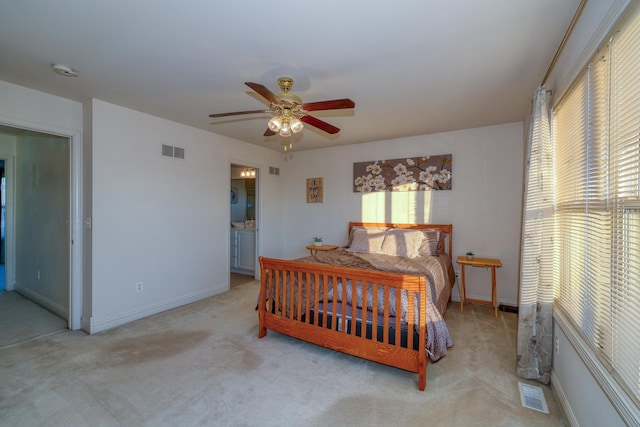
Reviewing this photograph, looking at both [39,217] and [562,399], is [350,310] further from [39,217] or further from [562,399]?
[39,217]

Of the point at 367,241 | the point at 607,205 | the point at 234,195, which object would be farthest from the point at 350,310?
the point at 234,195

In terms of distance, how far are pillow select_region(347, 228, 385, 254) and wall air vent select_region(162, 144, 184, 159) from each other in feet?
8.51

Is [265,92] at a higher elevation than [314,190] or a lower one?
higher

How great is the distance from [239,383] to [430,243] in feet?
8.98

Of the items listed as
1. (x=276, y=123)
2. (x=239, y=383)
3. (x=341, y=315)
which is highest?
(x=276, y=123)

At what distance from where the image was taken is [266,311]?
2.95 metres

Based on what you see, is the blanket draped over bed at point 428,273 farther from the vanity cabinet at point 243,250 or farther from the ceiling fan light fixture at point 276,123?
the vanity cabinet at point 243,250

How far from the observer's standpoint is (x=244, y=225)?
19.7 ft

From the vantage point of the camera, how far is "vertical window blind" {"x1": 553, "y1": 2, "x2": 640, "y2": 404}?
1.18 metres

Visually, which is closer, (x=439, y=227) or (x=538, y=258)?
(x=538, y=258)

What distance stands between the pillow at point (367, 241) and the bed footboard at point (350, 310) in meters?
1.40

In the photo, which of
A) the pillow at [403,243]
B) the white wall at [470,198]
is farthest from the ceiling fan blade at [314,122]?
Answer: the white wall at [470,198]

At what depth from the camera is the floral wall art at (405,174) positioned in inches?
165

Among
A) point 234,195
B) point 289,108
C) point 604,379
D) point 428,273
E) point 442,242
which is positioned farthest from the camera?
point 234,195
